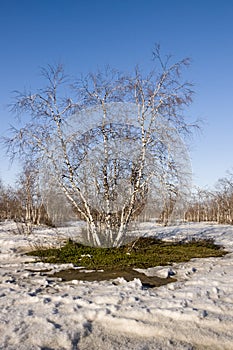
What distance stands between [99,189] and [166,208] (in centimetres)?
168

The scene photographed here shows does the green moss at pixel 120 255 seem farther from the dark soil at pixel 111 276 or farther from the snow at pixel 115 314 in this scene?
the snow at pixel 115 314

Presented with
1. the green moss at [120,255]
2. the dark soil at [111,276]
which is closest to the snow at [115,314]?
the dark soil at [111,276]

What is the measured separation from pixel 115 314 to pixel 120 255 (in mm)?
3809

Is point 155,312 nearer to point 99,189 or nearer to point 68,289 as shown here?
point 68,289

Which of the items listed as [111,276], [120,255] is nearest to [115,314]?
[111,276]

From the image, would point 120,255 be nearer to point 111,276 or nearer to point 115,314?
point 111,276

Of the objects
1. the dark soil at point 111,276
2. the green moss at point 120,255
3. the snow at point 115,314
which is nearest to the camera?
the snow at point 115,314

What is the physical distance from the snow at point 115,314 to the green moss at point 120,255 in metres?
1.32

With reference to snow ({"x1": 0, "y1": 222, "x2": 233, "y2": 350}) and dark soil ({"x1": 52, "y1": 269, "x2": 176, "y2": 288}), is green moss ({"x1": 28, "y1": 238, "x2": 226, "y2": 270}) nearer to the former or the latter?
dark soil ({"x1": 52, "y1": 269, "x2": 176, "y2": 288})

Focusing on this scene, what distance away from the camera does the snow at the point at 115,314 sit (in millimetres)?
2783

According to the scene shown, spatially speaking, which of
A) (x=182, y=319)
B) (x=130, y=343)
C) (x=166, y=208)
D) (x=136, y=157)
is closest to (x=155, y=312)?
(x=182, y=319)

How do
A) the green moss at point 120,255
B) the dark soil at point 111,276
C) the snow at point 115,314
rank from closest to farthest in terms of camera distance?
the snow at point 115,314 → the dark soil at point 111,276 → the green moss at point 120,255

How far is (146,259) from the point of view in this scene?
6730 mm

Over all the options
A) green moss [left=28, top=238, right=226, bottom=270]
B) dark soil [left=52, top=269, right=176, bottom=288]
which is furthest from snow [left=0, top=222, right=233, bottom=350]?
green moss [left=28, top=238, right=226, bottom=270]
